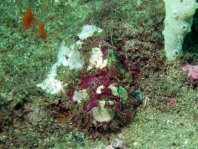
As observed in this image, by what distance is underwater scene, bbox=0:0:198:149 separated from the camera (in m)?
5.07

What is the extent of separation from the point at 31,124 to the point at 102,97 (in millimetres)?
1085

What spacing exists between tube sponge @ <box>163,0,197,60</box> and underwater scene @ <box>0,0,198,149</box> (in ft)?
0.05

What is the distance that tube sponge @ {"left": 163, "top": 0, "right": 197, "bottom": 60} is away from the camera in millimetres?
5659

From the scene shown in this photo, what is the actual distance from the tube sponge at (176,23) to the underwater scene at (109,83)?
2 cm

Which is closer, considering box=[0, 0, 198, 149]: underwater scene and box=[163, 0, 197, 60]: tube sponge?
box=[0, 0, 198, 149]: underwater scene

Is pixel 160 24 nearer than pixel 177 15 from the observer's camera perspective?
No

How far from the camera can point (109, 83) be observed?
5.13 m

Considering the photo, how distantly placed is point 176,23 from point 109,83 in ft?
5.29

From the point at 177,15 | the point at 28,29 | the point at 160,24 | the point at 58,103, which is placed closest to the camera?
the point at 58,103

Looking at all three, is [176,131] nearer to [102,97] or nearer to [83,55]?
[102,97]

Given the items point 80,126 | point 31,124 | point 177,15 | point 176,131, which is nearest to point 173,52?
point 177,15

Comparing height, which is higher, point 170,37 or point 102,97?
Result: point 170,37

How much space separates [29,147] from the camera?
5000mm

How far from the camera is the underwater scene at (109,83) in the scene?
5070 millimetres
